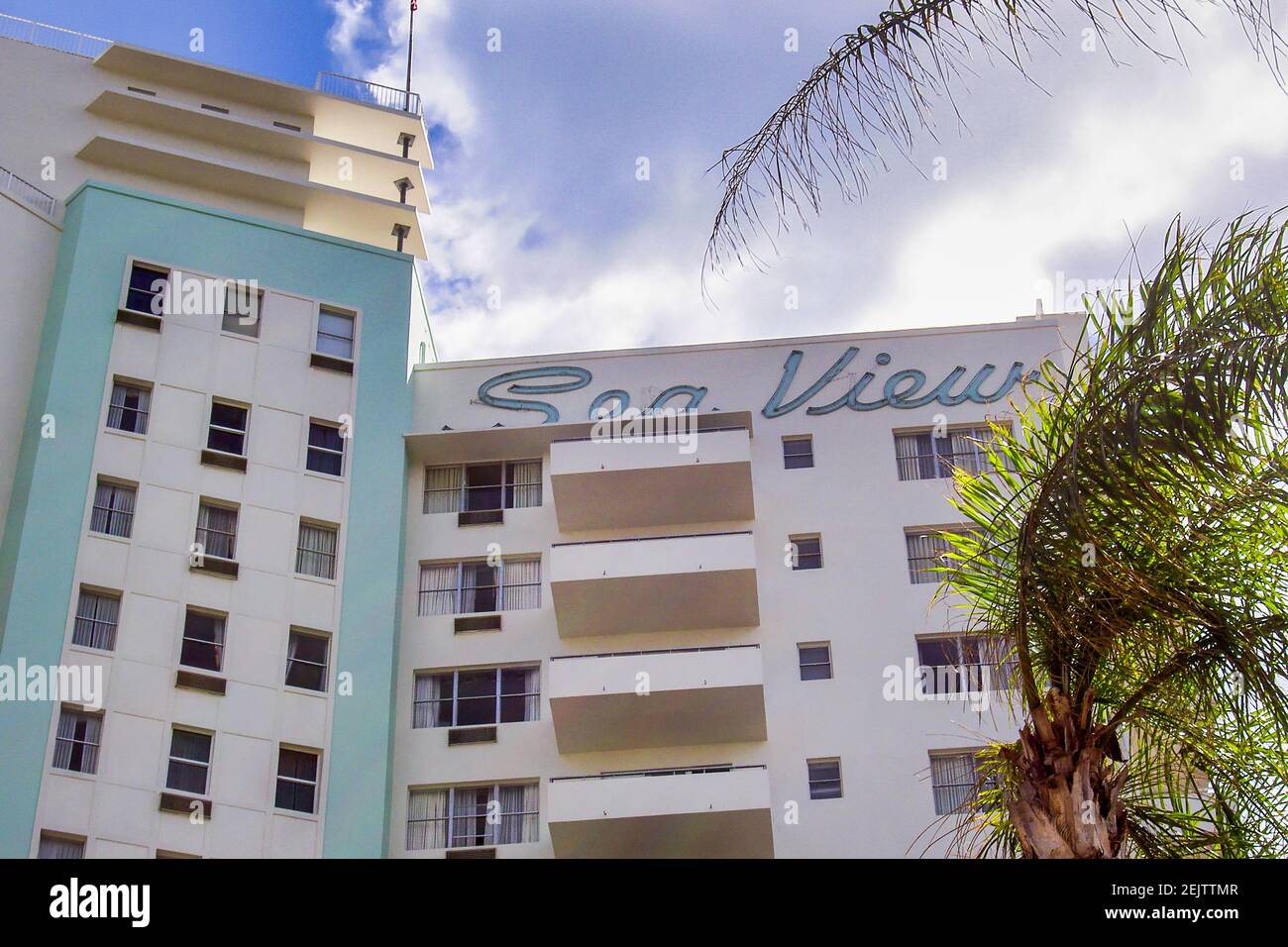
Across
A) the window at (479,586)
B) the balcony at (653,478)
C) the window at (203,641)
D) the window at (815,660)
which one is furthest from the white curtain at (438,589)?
the window at (815,660)

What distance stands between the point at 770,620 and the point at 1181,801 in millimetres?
21181

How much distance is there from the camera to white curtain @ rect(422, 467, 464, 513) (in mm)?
34094

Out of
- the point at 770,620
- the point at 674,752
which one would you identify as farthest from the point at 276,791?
the point at 770,620

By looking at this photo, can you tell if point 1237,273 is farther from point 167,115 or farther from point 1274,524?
point 167,115

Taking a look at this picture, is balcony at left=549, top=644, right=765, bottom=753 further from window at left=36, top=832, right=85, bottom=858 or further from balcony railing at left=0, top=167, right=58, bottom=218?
balcony railing at left=0, top=167, right=58, bottom=218

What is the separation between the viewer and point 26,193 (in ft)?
111

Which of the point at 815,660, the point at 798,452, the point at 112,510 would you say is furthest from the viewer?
the point at 798,452

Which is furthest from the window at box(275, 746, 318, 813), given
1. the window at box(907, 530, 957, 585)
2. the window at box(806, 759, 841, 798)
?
the window at box(907, 530, 957, 585)

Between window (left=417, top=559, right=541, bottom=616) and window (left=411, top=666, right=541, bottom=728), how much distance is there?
1543 mm

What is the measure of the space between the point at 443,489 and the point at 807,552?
28.7 ft

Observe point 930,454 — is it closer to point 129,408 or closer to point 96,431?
point 129,408

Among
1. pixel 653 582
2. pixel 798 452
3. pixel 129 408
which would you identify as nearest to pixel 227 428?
pixel 129 408

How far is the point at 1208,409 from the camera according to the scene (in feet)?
28.1
